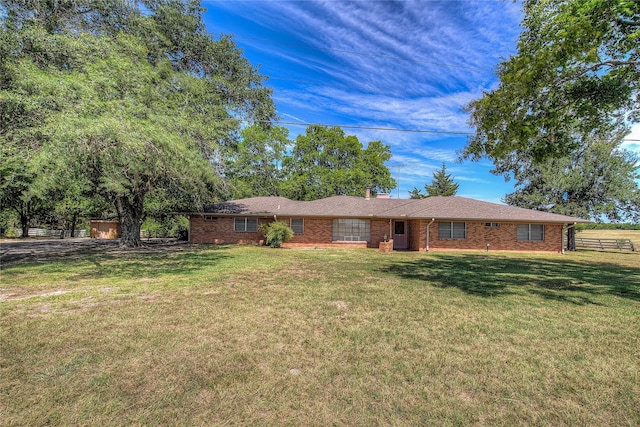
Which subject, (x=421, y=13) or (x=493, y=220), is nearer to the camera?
(x=421, y=13)

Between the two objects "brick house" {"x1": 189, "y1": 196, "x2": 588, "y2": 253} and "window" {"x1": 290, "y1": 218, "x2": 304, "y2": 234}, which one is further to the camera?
"window" {"x1": 290, "y1": 218, "x2": 304, "y2": 234}

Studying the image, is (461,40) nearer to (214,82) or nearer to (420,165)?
(214,82)

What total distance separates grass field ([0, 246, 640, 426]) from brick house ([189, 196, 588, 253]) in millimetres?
11890

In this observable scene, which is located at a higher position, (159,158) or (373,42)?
(373,42)

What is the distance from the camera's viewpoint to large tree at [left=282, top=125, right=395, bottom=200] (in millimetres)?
35031

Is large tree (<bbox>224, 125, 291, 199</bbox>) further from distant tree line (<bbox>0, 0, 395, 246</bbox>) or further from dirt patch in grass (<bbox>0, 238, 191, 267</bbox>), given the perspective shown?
→ dirt patch in grass (<bbox>0, 238, 191, 267</bbox>)

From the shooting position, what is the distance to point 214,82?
1720cm

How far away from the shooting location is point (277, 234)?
1889 centimetres

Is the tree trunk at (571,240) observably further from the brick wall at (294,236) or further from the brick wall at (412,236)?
the brick wall at (294,236)

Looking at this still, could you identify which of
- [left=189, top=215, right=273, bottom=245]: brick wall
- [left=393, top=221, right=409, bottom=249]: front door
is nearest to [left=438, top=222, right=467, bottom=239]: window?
[left=393, top=221, right=409, bottom=249]: front door

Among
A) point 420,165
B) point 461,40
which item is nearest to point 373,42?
point 461,40

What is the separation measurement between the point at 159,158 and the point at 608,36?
11.9 metres

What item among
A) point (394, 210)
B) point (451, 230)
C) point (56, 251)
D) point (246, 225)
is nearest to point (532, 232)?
point (451, 230)

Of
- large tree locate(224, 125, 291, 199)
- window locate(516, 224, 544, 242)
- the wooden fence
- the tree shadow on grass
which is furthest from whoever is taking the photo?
large tree locate(224, 125, 291, 199)
